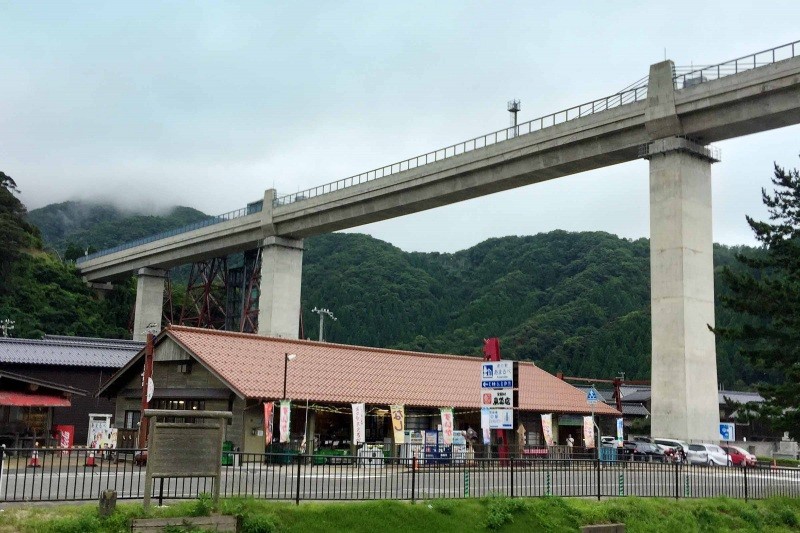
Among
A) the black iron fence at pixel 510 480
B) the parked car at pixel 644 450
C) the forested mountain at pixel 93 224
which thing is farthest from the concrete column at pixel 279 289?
the forested mountain at pixel 93 224

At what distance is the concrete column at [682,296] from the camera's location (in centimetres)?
3528

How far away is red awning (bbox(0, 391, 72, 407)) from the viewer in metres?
27.5

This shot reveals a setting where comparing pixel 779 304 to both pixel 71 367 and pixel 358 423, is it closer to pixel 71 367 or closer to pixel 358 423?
pixel 358 423

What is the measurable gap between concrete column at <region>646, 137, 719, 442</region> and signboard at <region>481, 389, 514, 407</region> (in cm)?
1502

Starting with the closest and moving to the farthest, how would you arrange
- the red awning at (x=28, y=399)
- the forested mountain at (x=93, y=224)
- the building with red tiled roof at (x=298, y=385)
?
the red awning at (x=28, y=399), the building with red tiled roof at (x=298, y=385), the forested mountain at (x=93, y=224)

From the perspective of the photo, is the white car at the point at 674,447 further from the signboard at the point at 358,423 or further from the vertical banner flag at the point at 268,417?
the vertical banner flag at the point at 268,417

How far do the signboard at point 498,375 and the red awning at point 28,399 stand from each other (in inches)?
598

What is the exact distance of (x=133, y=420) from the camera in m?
34.4

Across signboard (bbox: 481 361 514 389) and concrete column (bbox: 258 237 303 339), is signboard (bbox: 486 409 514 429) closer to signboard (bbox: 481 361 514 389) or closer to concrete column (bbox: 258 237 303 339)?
signboard (bbox: 481 361 514 389)

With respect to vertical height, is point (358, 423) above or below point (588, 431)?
above

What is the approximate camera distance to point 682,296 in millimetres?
35500

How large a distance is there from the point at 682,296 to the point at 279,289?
105 ft

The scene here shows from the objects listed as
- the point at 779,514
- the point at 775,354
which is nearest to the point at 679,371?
the point at 775,354

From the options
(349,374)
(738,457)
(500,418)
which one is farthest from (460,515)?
(738,457)
